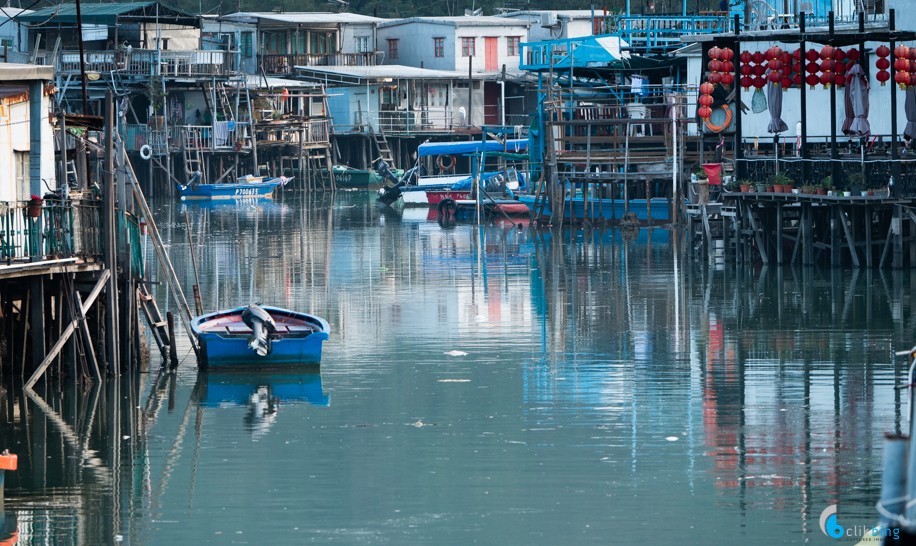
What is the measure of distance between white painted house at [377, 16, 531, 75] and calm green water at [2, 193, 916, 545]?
51.0 meters

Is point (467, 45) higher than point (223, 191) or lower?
higher

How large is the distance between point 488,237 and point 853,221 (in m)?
18.0

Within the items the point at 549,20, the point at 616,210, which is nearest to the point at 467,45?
the point at 549,20

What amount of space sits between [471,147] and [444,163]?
12.9 m

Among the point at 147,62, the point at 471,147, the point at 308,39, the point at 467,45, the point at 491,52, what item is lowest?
the point at 471,147

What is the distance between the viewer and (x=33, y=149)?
1008 inches

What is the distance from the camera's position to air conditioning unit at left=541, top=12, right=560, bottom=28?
87.9m

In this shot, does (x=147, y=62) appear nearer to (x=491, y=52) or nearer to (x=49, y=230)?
(x=491, y=52)

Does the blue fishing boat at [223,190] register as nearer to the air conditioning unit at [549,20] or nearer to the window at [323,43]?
the window at [323,43]

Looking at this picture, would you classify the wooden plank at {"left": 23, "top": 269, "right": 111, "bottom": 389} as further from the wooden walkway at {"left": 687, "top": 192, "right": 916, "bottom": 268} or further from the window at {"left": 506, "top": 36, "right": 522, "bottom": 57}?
the window at {"left": 506, "top": 36, "right": 522, "bottom": 57}

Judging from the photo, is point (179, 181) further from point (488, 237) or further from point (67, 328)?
point (67, 328)

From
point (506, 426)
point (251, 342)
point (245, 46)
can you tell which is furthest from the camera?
point (245, 46)

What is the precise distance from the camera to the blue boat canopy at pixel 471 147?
66688 millimetres

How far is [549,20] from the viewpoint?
8831 cm
